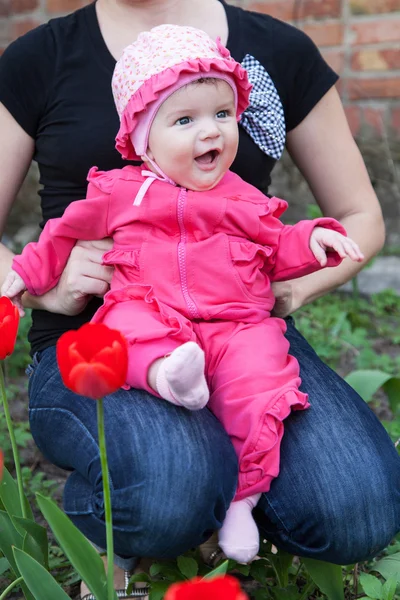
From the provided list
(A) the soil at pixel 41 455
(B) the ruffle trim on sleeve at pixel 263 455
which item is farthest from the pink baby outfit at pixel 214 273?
(A) the soil at pixel 41 455

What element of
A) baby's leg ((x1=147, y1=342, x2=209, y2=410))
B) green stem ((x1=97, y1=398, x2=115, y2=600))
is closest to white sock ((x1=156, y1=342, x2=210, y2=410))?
baby's leg ((x1=147, y1=342, x2=209, y2=410))

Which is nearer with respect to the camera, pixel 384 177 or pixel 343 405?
pixel 343 405

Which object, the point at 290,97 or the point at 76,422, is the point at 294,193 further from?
the point at 76,422

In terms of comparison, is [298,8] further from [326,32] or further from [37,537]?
[37,537]

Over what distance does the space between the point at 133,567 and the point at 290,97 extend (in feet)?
3.22

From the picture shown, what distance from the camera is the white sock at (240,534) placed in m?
1.29

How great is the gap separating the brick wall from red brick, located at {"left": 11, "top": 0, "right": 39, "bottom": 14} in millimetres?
810

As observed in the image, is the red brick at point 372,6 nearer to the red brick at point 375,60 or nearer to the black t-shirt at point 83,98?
the red brick at point 375,60

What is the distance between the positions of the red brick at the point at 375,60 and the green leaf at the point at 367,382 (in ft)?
5.35

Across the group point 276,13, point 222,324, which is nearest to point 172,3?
point 222,324

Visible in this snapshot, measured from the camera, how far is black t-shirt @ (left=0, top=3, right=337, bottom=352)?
1645 mm

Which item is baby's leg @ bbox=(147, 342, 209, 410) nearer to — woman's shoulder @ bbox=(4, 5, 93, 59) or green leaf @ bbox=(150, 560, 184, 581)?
green leaf @ bbox=(150, 560, 184, 581)

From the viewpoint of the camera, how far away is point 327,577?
54.1 inches

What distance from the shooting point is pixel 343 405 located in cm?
147
